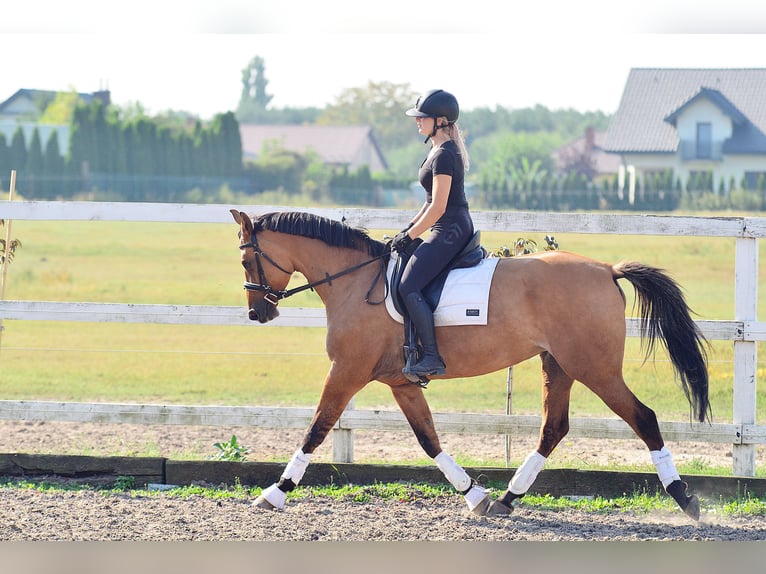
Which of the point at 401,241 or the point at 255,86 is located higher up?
the point at 255,86

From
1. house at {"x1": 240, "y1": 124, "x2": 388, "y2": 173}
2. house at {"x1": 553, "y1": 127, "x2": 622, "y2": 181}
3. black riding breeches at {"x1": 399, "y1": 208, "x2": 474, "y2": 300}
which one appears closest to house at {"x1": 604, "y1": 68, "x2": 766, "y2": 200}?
house at {"x1": 553, "y1": 127, "x2": 622, "y2": 181}

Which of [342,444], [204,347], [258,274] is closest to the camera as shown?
[258,274]

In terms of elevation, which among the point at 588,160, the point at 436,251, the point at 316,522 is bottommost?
the point at 316,522

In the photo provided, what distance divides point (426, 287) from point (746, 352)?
2.22m

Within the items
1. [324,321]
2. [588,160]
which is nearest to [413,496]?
[324,321]

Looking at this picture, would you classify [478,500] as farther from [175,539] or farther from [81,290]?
[81,290]

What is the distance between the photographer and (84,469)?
683cm

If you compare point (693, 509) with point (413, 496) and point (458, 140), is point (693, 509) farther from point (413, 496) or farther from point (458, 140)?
point (458, 140)

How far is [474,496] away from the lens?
599cm

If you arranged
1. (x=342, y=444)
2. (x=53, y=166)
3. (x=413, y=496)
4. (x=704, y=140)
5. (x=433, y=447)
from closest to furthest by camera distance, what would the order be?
(x=433, y=447), (x=413, y=496), (x=342, y=444), (x=53, y=166), (x=704, y=140)

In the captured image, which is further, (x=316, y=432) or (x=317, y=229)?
(x=317, y=229)

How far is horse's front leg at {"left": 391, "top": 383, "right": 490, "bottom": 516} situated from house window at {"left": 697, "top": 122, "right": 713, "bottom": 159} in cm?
6371

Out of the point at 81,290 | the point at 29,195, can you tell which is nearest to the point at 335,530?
the point at 81,290

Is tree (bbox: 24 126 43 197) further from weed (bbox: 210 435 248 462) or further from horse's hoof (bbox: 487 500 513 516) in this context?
horse's hoof (bbox: 487 500 513 516)
